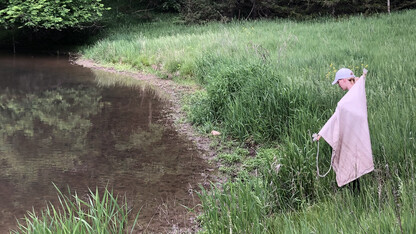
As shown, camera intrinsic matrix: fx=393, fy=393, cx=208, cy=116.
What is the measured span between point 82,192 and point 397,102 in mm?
4011

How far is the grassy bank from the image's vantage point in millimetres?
3180

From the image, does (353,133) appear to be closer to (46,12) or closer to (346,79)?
(346,79)

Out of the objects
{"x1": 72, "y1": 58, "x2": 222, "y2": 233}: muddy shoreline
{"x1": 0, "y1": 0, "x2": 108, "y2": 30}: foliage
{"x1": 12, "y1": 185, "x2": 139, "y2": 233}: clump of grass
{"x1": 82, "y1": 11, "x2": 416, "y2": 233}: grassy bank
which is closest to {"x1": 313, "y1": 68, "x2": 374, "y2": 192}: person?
{"x1": 82, "y1": 11, "x2": 416, "y2": 233}: grassy bank

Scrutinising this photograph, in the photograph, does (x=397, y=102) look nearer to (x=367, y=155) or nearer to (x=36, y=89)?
(x=367, y=155)

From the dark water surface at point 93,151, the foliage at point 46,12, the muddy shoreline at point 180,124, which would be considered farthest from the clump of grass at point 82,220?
the foliage at point 46,12

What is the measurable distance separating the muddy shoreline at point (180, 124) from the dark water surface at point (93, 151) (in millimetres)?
111

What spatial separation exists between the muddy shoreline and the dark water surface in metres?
0.11

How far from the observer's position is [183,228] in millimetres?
3971

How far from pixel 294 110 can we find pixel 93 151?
317cm

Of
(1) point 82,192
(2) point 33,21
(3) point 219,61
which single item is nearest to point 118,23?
(2) point 33,21

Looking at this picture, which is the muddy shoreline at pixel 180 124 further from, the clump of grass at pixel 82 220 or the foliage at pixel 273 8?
the foliage at pixel 273 8

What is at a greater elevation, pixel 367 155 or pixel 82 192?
pixel 367 155

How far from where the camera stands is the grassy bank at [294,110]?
10.4 feet

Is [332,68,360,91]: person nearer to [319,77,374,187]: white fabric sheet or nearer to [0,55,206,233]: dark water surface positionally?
[319,77,374,187]: white fabric sheet
